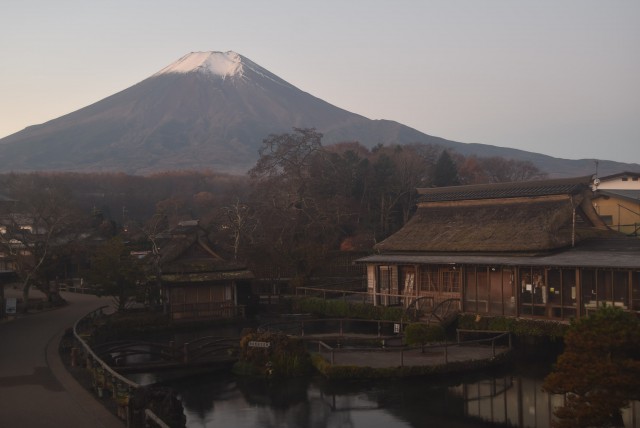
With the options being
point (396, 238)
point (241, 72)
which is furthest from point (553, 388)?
point (241, 72)

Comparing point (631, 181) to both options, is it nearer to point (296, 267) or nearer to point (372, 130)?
point (296, 267)

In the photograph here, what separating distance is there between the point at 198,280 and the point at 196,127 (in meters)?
126

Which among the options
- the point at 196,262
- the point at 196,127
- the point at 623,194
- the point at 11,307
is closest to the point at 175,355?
the point at 196,262

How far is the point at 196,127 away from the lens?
493 ft

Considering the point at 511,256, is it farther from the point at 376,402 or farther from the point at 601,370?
the point at 601,370

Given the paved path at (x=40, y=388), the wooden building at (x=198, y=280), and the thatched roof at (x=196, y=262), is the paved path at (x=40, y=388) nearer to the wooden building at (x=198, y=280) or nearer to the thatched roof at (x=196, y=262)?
the wooden building at (x=198, y=280)

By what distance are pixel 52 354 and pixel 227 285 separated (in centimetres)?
1198

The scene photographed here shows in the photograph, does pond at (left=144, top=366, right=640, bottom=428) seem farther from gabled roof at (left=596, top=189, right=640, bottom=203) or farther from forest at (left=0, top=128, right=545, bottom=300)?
gabled roof at (left=596, top=189, right=640, bottom=203)

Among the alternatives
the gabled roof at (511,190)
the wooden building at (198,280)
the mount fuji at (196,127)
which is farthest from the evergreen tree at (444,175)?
the mount fuji at (196,127)

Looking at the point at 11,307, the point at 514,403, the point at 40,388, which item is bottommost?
the point at 514,403

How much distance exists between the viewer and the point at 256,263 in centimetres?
3544

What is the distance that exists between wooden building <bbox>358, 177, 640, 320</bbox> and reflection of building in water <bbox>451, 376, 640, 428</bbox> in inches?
179

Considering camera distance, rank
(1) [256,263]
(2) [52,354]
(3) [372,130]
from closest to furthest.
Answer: (2) [52,354] → (1) [256,263] → (3) [372,130]

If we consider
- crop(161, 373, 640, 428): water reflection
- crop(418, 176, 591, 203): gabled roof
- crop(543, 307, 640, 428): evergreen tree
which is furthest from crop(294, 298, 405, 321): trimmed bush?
crop(543, 307, 640, 428): evergreen tree
